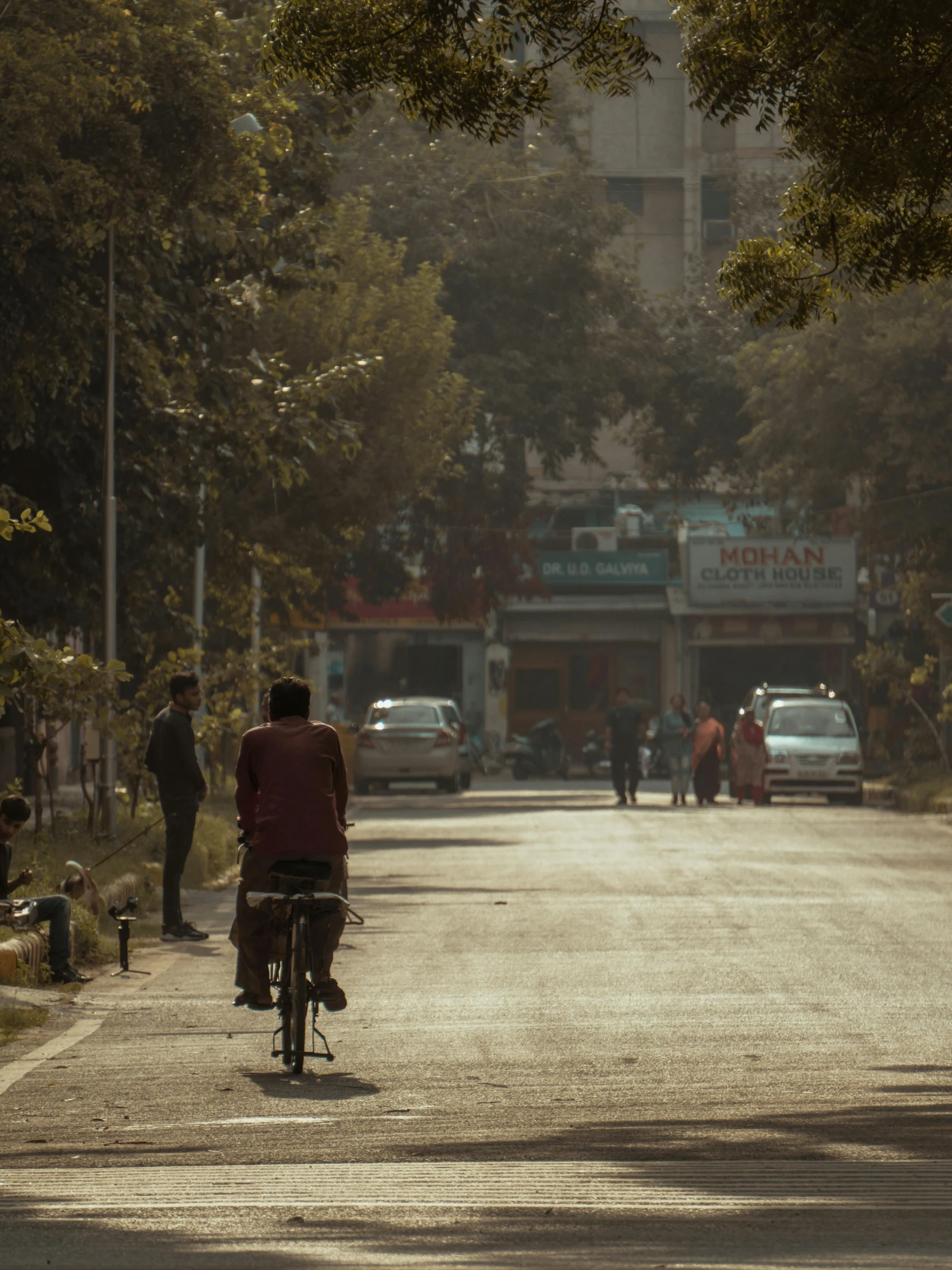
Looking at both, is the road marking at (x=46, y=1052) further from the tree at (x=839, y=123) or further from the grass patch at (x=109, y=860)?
the tree at (x=839, y=123)

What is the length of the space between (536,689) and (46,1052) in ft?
155

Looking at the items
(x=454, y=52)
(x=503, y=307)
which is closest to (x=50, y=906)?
(x=454, y=52)

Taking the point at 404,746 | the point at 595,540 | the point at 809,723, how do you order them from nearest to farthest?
the point at 809,723, the point at 404,746, the point at 595,540

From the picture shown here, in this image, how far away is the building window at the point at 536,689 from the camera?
187 ft

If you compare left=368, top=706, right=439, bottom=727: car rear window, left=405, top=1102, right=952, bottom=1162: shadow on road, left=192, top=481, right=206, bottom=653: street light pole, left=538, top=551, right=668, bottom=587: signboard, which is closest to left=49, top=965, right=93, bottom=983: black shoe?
left=405, top=1102, right=952, bottom=1162: shadow on road

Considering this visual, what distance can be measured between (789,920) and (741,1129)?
8.16 m

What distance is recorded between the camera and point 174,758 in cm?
1577

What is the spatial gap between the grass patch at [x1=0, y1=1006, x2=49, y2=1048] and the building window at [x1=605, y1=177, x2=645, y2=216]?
53.3m

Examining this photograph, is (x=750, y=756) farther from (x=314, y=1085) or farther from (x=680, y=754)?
(x=314, y=1085)

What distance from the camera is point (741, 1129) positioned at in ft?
25.6

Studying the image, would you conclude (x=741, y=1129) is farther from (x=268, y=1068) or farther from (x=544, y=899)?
(x=544, y=899)

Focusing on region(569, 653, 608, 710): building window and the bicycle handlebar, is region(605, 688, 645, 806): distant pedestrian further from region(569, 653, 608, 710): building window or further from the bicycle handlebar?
the bicycle handlebar

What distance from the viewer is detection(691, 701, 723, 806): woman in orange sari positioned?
1374 inches

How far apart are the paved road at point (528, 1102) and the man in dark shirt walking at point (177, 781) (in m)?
0.45
